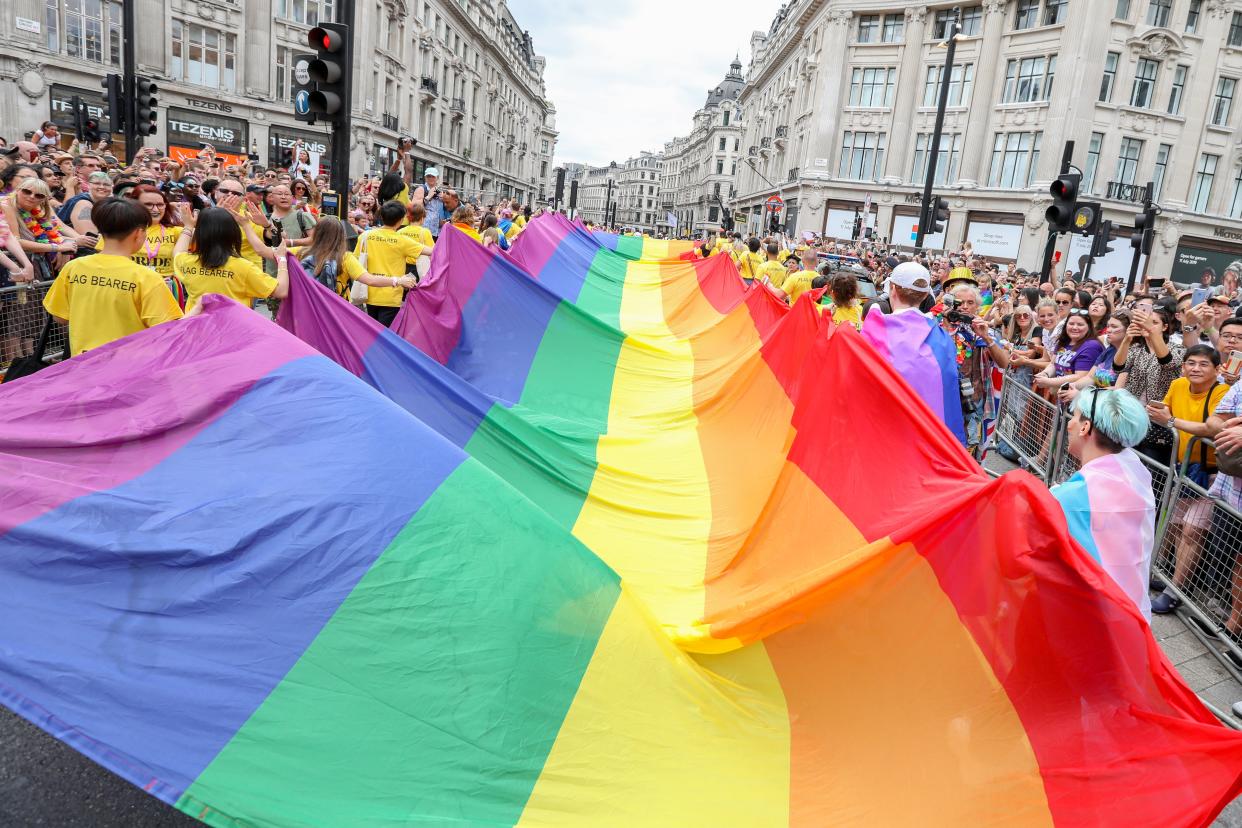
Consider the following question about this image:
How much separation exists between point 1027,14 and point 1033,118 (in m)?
6.51

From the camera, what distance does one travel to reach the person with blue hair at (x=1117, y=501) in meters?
3.10

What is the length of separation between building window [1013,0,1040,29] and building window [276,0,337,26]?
1471 inches

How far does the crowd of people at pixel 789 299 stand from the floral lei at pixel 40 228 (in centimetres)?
1

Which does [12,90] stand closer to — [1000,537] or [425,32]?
[425,32]

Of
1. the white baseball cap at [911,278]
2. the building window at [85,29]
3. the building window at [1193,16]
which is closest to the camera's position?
the white baseball cap at [911,278]

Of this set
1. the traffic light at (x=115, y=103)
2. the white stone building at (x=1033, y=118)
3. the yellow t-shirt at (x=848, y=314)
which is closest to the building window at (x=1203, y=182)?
the white stone building at (x=1033, y=118)

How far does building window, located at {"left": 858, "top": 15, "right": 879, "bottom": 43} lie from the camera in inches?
2044

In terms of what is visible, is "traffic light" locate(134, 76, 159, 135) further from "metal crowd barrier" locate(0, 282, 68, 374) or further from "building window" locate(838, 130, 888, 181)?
"building window" locate(838, 130, 888, 181)

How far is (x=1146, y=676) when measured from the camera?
2564 millimetres

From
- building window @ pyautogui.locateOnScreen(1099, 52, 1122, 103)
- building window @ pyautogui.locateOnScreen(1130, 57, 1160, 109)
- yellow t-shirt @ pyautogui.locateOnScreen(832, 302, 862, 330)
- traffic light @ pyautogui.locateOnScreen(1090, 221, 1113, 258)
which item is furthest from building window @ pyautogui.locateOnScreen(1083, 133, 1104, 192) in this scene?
yellow t-shirt @ pyautogui.locateOnScreen(832, 302, 862, 330)

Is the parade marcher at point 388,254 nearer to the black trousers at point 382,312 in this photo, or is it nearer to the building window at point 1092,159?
the black trousers at point 382,312

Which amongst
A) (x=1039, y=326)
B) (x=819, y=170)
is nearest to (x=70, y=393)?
(x=1039, y=326)

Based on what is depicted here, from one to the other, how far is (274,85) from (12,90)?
40.7ft

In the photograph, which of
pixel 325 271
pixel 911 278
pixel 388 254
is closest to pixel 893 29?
pixel 388 254
